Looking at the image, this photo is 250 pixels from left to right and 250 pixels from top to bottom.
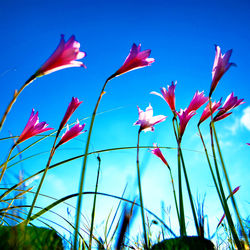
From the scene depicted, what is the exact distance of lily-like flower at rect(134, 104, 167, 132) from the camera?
1.18m

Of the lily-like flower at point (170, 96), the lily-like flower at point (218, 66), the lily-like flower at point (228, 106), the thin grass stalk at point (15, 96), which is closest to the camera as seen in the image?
the thin grass stalk at point (15, 96)

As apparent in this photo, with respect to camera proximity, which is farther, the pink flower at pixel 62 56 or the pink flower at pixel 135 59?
the pink flower at pixel 135 59

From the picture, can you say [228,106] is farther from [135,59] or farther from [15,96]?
[15,96]

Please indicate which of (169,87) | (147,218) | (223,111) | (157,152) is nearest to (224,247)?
(147,218)

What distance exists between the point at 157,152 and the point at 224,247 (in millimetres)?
589

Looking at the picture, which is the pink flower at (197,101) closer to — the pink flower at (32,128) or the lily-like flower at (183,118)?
the lily-like flower at (183,118)

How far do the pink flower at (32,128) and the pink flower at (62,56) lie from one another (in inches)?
15.5

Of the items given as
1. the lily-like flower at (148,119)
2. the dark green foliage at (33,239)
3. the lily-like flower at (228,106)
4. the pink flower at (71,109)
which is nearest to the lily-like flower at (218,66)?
the lily-like flower at (228,106)

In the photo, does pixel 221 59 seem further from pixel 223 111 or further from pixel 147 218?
pixel 147 218

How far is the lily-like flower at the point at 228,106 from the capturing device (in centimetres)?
98

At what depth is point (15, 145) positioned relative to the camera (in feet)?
3.34

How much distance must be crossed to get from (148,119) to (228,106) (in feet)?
1.26

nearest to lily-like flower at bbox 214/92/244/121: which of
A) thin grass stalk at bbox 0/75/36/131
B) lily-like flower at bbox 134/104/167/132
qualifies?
lily-like flower at bbox 134/104/167/132

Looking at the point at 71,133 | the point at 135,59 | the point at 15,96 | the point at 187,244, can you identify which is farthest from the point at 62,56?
the point at 187,244
